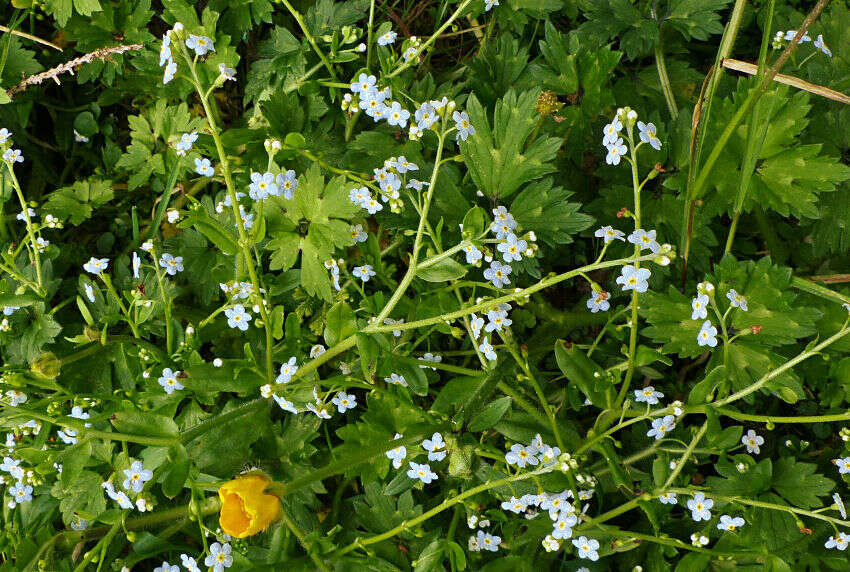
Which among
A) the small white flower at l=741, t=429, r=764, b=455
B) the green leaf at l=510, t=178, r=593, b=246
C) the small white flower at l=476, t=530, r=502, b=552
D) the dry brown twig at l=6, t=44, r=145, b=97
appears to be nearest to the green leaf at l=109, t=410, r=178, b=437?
the small white flower at l=476, t=530, r=502, b=552

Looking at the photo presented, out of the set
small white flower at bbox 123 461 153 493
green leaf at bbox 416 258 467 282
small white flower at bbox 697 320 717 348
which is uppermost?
green leaf at bbox 416 258 467 282

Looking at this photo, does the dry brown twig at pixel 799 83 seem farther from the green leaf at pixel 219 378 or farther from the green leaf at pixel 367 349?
the green leaf at pixel 219 378


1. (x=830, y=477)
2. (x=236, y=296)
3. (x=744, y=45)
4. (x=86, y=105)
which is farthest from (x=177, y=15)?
(x=830, y=477)

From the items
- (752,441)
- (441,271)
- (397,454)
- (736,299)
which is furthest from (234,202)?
(752,441)

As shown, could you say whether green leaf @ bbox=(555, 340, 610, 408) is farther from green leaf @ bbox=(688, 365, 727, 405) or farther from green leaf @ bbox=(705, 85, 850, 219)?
green leaf @ bbox=(705, 85, 850, 219)

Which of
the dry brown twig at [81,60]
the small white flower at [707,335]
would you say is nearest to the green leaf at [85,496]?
Answer: the dry brown twig at [81,60]

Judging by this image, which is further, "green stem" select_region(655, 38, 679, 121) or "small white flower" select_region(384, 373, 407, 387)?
"green stem" select_region(655, 38, 679, 121)

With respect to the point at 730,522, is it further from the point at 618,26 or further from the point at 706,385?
the point at 618,26
